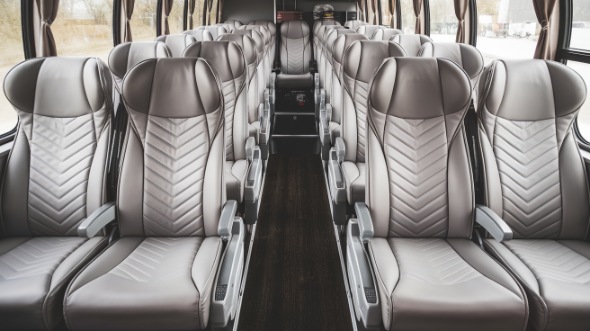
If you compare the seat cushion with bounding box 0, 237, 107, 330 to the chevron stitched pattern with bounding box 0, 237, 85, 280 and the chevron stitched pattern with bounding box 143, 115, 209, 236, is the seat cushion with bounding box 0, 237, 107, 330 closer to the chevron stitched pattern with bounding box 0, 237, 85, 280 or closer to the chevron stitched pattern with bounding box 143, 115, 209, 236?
the chevron stitched pattern with bounding box 0, 237, 85, 280

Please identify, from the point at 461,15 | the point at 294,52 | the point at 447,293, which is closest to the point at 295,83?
the point at 294,52

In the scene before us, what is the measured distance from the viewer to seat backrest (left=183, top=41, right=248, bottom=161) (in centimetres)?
280

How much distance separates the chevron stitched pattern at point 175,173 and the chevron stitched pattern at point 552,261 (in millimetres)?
1466

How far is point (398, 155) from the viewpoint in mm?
1909

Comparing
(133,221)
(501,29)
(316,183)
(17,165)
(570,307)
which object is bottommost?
(316,183)

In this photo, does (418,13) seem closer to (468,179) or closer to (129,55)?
(129,55)

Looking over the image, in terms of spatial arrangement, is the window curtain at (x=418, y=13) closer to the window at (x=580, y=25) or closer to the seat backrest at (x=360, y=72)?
the window at (x=580, y=25)

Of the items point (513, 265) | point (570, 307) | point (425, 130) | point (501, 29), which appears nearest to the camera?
point (570, 307)

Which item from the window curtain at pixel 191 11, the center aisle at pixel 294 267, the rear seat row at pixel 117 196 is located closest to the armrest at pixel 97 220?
the rear seat row at pixel 117 196

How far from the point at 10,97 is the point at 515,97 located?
2.47m

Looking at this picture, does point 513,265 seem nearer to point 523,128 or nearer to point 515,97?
point 523,128

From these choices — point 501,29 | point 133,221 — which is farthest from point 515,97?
point 501,29

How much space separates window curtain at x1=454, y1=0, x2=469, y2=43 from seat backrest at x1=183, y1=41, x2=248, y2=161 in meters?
3.02

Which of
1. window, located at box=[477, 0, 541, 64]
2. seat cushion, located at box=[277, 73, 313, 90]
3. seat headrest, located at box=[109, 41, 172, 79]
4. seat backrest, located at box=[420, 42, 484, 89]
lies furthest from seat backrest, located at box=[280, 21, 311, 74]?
seat headrest, located at box=[109, 41, 172, 79]
